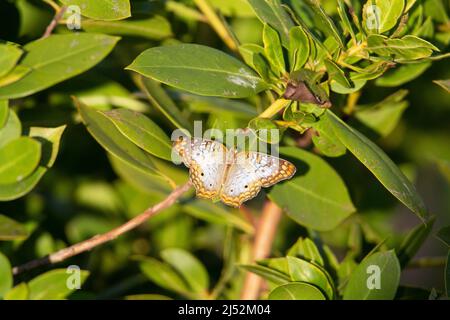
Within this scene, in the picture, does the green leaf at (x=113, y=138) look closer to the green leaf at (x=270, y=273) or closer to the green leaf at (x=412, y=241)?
the green leaf at (x=270, y=273)

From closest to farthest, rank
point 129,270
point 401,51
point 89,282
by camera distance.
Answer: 1. point 401,51
2. point 89,282
3. point 129,270

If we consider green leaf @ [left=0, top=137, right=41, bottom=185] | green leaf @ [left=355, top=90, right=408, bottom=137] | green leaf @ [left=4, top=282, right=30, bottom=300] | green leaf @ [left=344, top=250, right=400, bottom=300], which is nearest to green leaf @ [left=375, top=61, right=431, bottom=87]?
green leaf @ [left=355, top=90, right=408, bottom=137]

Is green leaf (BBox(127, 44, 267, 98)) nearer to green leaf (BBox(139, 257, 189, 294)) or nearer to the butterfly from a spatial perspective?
the butterfly

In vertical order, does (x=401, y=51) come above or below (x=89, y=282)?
above

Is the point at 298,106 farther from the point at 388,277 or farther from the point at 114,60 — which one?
the point at 114,60

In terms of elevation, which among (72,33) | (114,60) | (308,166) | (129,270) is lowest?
(129,270)

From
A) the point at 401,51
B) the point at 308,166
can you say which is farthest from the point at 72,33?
the point at 401,51
